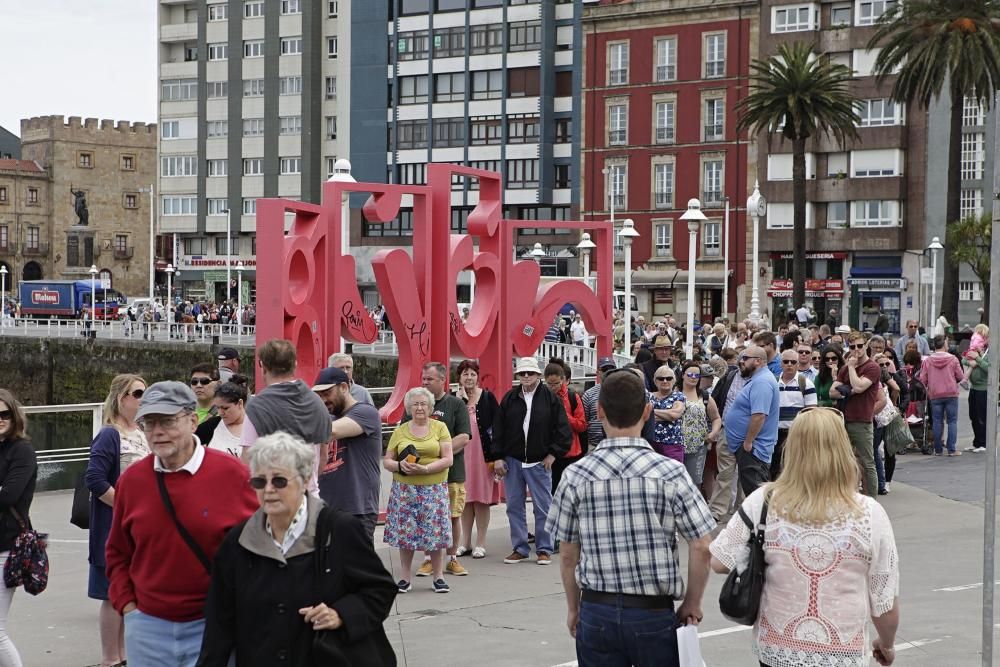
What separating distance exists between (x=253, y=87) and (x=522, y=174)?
18436mm

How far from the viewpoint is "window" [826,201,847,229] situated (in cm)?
5975

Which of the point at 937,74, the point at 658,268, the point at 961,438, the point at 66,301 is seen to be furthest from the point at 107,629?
the point at 66,301

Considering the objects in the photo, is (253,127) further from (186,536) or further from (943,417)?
(186,536)

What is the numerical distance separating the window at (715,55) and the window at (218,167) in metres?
29.8

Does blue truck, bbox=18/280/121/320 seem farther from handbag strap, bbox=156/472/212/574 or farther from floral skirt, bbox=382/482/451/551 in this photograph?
handbag strap, bbox=156/472/212/574

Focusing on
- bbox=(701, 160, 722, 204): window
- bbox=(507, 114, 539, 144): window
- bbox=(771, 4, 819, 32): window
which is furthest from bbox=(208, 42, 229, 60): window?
bbox=(771, 4, 819, 32): window

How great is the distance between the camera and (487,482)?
1149 centimetres

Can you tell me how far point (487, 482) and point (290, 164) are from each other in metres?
65.7

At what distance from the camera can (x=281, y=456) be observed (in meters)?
4.47

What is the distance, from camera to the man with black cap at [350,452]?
8.68m

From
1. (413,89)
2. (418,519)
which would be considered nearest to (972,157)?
(413,89)

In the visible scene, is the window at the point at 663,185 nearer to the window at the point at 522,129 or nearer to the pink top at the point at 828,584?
the window at the point at 522,129

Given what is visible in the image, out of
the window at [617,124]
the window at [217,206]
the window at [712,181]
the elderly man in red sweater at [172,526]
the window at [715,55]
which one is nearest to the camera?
the elderly man in red sweater at [172,526]

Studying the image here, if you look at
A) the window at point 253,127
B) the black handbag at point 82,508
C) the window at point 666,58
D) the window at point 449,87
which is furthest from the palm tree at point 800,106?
the black handbag at point 82,508
